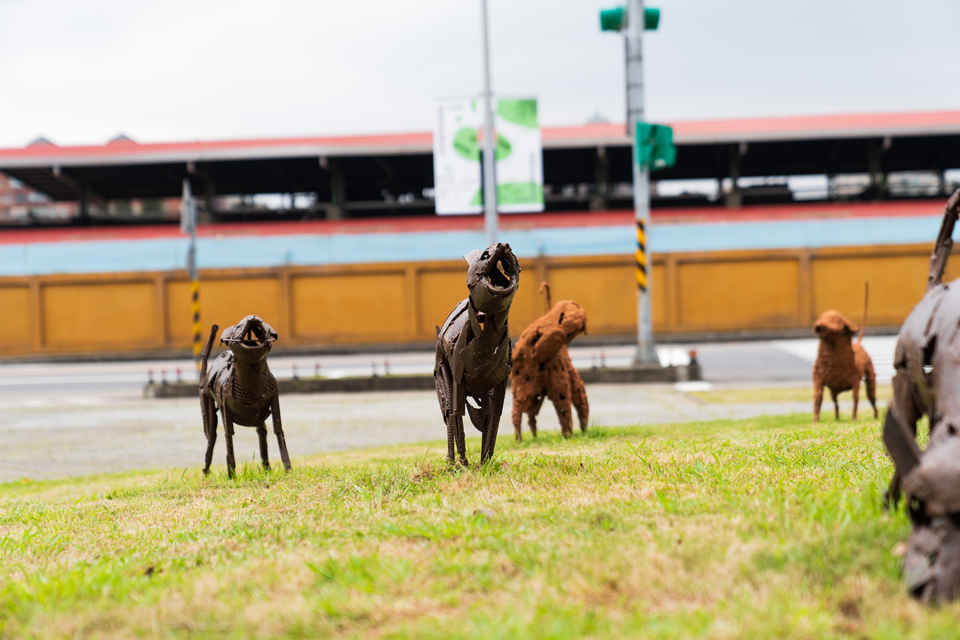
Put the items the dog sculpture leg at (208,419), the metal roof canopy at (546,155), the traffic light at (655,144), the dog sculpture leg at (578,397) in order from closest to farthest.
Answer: the dog sculpture leg at (208,419) → the dog sculpture leg at (578,397) → the traffic light at (655,144) → the metal roof canopy at (546,155)

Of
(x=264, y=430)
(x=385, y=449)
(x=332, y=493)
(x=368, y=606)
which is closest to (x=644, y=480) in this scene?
(x=332, y=493)

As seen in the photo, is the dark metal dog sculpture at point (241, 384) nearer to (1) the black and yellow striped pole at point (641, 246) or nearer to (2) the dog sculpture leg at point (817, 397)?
(2) the dog sculpture leg at point (817, 397)

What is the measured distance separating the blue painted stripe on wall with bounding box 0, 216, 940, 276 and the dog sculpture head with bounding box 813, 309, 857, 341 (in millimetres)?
18634

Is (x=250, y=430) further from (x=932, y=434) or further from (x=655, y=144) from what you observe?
(x=932, y=434)

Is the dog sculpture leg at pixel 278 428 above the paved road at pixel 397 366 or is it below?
above

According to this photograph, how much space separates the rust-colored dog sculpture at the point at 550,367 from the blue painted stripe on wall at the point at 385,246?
62.5 ft

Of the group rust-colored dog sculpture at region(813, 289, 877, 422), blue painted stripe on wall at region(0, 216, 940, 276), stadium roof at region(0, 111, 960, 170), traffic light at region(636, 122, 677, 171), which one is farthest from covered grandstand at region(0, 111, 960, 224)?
rust-colored dog sculpture at region(813, 289, 877, 422)

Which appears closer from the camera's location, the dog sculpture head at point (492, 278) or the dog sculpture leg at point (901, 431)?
the dog sculpture leg at point (901, 431)

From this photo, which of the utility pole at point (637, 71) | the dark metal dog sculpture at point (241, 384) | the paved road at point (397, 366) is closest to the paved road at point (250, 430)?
the paved road at point (397, 366)

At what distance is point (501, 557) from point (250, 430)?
929 cm

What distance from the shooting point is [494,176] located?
2031 centimetres

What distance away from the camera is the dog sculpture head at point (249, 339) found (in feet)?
22.3

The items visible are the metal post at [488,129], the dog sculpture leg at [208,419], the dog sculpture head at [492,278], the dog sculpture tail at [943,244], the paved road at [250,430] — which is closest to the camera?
the dog sculpture tail at [943,244]

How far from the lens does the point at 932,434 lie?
3.24 m
